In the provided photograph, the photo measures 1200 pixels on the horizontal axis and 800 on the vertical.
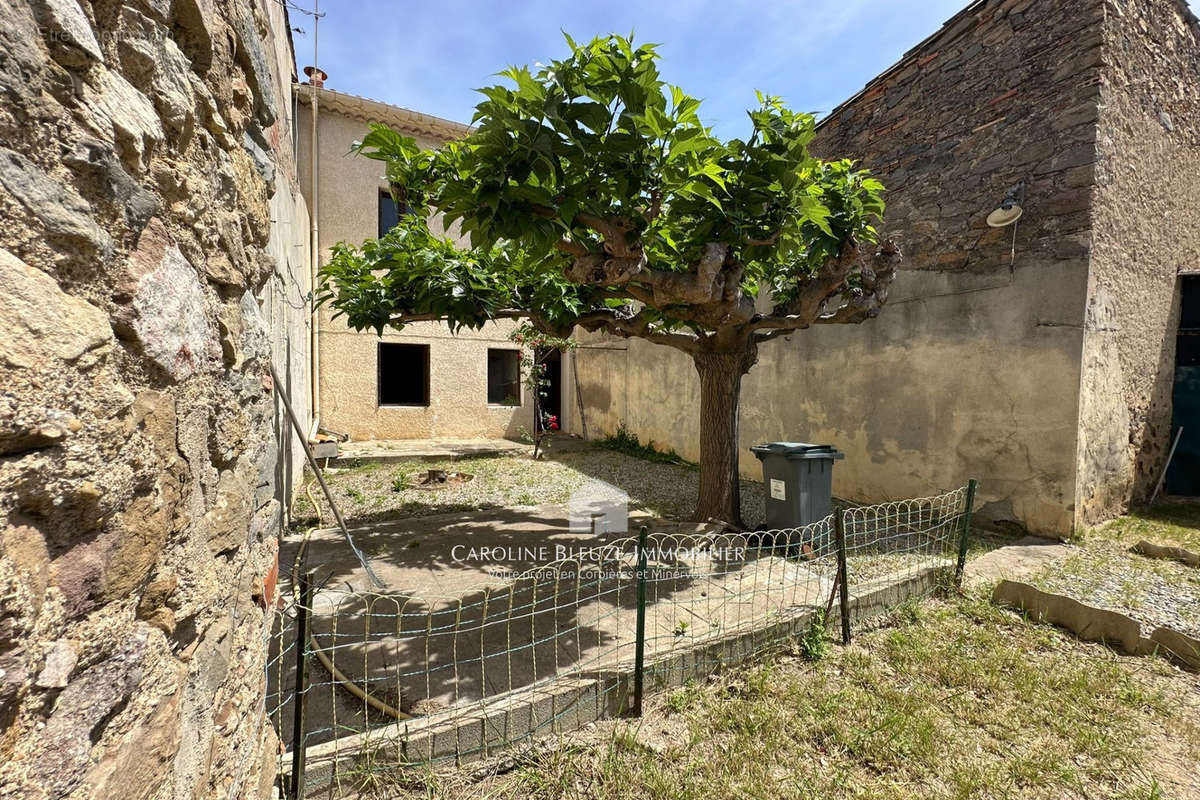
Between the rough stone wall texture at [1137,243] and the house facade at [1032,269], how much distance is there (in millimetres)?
30

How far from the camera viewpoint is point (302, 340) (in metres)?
7.00

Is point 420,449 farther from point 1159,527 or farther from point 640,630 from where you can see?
point 1159,527

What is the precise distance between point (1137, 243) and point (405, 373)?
41.0ft

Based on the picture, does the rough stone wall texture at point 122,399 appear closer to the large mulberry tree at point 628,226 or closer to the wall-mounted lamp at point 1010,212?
the large mulberry tree at point 628,226

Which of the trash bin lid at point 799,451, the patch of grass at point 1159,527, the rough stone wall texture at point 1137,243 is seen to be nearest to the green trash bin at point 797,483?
the trash bin lid at point 799,451

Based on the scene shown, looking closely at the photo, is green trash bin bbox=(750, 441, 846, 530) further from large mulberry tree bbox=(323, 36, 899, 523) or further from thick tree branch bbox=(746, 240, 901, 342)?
thick tree branch bbox=(746, 240, 901, 342)

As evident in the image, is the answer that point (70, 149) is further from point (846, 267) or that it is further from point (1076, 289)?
point (1076, 289)

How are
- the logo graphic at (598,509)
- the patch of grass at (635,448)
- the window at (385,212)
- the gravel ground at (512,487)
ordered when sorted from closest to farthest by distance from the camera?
the logo graphic at (598,509) < the gravel ground at (512,487) < the patch of grass at (635,448) < the window at (385,212)

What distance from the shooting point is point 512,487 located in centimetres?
742

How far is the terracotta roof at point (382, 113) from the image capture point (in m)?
9.23

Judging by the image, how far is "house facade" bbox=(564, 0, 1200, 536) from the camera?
16.7ft

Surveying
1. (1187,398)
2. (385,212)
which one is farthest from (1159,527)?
(385,212)

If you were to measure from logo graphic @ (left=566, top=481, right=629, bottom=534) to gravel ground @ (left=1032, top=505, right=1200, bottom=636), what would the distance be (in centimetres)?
367

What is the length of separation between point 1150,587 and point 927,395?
2.48 meters
